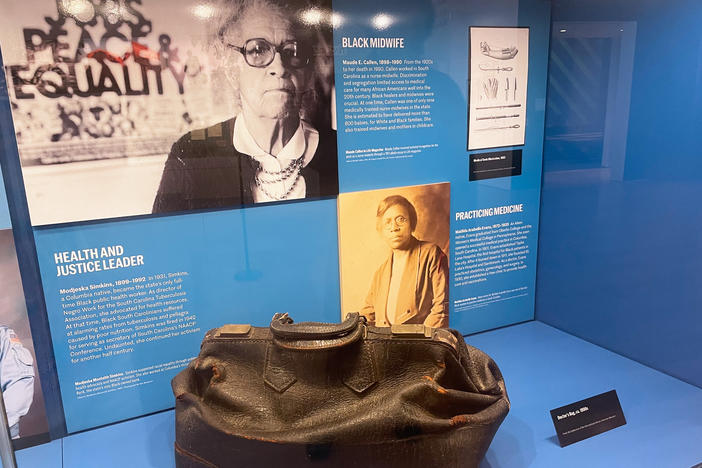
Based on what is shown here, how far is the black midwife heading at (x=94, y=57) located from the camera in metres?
1.33

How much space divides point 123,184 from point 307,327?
67 cm

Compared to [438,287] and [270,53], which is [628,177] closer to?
[438,287]

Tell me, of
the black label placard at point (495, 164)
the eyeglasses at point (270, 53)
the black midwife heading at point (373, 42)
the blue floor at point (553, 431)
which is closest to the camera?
the blue floor at point (553, 431)

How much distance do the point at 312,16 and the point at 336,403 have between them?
111 centimetres

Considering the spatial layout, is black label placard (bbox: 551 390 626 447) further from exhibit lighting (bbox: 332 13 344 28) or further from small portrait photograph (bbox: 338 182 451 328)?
exhibit lighting (bbox: 332 13 344 28)

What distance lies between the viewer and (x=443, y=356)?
1.28 meters

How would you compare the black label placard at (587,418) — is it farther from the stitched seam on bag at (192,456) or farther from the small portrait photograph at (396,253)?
the stitched seam on bag at (192,456)

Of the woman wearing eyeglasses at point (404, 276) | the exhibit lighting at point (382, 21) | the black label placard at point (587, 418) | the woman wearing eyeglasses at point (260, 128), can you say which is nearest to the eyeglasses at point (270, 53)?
the woman wearing eyeglasses at point (260, 128)

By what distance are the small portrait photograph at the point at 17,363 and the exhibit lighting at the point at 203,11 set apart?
2.50 ft

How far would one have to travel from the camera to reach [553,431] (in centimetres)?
156

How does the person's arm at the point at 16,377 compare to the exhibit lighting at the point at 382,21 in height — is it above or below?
below

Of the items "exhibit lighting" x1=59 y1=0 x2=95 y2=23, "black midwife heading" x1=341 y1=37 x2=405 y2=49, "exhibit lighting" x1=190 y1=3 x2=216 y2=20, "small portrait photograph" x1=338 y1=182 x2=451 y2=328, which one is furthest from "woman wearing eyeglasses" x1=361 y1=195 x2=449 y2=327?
"exhibit lighting" x1=59 y1=0 x2=95 y2=23

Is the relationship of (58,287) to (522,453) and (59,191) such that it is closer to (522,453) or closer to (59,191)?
(59,191)

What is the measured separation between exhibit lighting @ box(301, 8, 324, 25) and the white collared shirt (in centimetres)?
29
